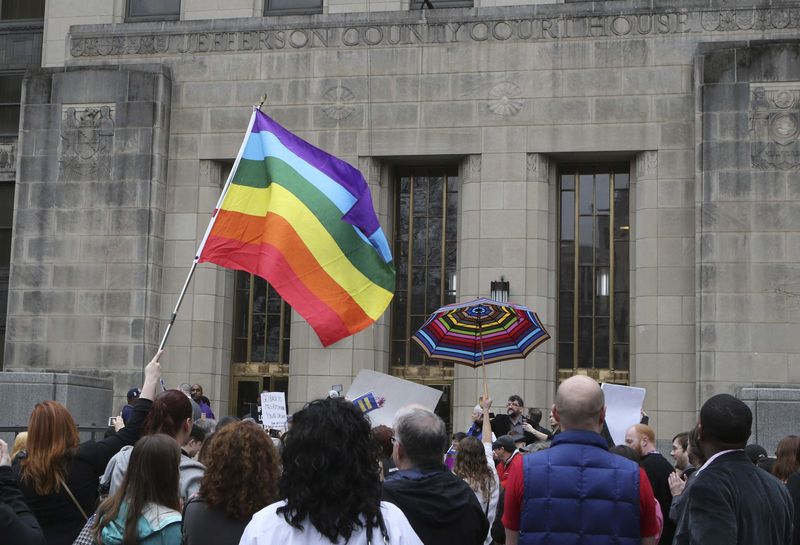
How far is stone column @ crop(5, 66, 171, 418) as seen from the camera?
2292 cm

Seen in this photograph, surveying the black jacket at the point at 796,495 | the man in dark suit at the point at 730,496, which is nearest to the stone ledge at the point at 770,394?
the black jacket at the point at 796,495

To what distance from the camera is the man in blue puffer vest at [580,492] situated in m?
5.50

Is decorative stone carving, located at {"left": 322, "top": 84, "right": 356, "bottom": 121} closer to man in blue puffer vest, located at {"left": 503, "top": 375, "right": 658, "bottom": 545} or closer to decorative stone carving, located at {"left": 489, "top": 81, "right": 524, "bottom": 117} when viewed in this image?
decorative stone carving, located at {"left": 489, "top": 81, "right": 524, "bottom": 117}

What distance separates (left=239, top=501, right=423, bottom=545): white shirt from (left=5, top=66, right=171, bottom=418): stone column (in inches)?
737

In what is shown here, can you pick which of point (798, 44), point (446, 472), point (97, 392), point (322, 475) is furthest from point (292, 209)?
point (798, 44)

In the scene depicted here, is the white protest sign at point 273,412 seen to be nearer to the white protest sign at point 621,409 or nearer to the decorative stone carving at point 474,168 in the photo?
the white protest sign at point 621,409

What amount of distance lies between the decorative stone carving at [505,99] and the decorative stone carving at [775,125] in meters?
4.35

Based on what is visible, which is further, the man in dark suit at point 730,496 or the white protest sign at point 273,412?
the white protest sign at point 273,412

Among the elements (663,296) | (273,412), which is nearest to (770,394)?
(663,296)

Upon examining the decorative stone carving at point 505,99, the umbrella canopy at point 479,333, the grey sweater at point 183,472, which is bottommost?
the grey sweater at point 183,472

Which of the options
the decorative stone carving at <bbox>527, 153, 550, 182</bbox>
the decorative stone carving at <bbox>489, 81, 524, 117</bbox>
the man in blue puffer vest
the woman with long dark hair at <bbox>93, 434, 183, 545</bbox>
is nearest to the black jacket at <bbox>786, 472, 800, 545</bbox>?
the man in blue puffer vest

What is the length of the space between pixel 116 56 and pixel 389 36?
601 centimetres

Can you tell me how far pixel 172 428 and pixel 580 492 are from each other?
8.09ft

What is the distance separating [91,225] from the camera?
912 inches
